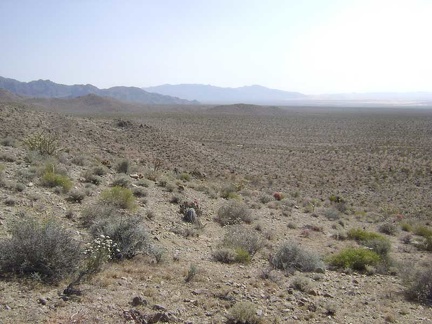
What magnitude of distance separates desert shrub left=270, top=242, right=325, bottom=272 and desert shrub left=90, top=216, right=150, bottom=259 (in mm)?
3043

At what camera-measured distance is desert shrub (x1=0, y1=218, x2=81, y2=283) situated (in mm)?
6430

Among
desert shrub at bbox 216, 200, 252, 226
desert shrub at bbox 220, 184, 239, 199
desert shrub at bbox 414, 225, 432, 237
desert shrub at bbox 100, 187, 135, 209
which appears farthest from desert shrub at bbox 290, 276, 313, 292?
desert shrub at bbox 220, 184, 239, 199

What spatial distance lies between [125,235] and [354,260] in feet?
18.4

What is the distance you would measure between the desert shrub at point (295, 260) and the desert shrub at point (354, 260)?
695mm

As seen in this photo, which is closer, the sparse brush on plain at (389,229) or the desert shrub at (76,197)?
the desert shrub at (76,197)

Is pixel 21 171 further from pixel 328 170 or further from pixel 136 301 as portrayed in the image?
pixel 328 170

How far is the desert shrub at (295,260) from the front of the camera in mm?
9227

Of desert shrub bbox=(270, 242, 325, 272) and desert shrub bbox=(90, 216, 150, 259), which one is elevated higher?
desert shrub bbox=(90, 216, 150, 259)

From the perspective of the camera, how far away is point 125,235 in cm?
839

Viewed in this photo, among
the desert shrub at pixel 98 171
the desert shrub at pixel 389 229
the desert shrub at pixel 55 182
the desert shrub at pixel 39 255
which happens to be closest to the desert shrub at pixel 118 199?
the desert shrub at pixel 55 182

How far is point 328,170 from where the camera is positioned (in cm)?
3050

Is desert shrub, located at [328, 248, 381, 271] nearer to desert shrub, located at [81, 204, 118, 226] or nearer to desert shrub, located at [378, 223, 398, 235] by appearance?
desert shrub, located at [378, 223, 398, 235]

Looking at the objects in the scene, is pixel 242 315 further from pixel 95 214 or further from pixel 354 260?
pixel 95 214

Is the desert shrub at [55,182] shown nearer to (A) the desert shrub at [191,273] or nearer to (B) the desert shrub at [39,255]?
(B) the desert shrub at [39,255]
